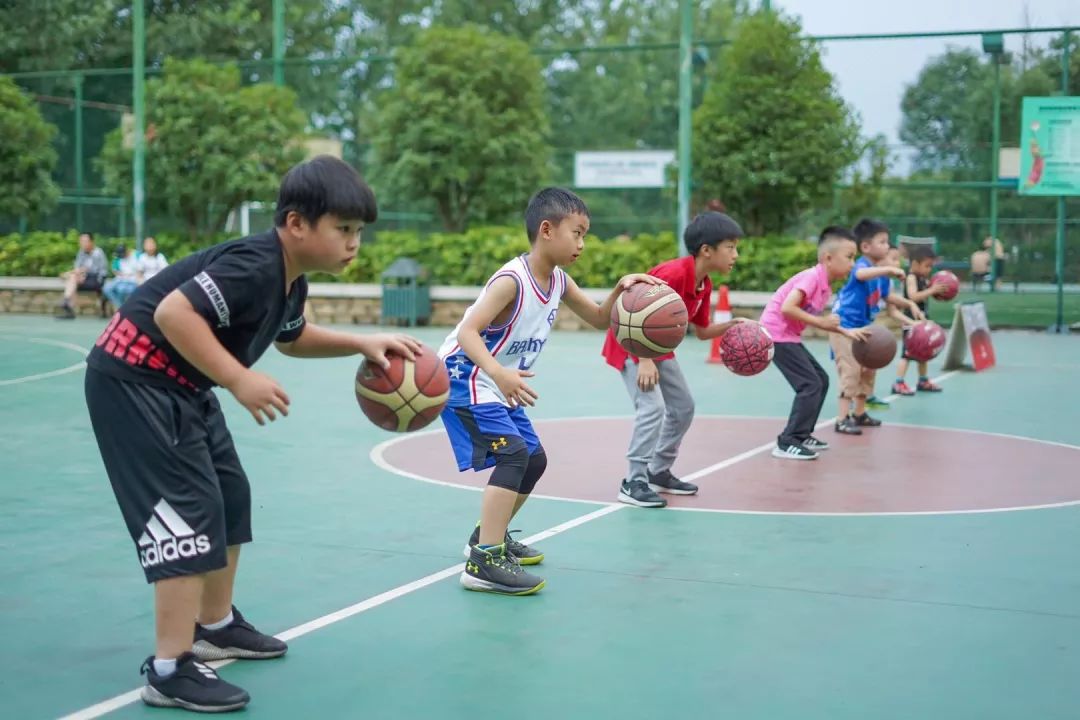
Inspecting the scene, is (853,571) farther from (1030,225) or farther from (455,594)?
(1030,225)

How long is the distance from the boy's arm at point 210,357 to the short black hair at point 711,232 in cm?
375

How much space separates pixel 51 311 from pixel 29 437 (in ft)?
51.1

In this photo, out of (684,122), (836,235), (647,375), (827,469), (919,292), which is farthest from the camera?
(684,122)

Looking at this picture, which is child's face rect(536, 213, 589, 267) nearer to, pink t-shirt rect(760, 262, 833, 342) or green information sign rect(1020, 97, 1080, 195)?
pink t-shirt rect(760, 262, 833, 342)

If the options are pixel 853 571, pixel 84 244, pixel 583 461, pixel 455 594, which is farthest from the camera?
pixel 84 244

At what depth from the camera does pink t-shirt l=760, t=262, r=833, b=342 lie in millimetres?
9203

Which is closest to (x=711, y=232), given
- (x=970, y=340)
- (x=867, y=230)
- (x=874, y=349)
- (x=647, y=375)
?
(x=647, y=375)

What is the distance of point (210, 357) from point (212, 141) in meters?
19.9

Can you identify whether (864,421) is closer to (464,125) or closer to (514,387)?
(514,387)

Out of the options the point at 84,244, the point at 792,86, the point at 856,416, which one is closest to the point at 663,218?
the point at 792,86

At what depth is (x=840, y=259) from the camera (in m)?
9.26

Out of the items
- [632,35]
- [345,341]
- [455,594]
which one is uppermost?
[632,35]

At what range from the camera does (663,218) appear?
24328 millimetres

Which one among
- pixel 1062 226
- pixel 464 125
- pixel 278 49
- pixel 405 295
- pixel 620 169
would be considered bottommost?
pixel 405 295
